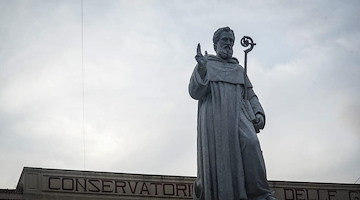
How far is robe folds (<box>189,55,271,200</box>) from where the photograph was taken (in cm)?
1869

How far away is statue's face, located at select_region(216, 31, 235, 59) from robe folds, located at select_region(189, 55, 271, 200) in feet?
0.54

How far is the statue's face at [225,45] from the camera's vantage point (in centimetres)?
2025

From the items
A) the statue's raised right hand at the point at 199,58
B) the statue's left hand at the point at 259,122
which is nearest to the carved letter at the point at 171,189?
the statue's left hand at the point at 259,122

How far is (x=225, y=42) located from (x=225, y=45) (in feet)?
0.22

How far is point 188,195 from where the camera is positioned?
146 feet

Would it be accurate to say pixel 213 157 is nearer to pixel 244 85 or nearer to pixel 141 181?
pixel 244 85

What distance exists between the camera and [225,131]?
752 inches

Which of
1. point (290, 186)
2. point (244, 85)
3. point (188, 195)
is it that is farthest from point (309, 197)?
point (244, 85)

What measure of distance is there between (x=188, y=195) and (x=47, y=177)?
6.89m

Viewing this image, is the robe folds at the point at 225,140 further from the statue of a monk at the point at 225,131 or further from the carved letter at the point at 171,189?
the carved letter at the point at 171,189

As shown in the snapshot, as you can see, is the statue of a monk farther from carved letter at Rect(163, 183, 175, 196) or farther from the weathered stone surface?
carved letter at Rect(163, 183, 175, 196)

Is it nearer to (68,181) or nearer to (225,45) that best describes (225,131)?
(225,45)

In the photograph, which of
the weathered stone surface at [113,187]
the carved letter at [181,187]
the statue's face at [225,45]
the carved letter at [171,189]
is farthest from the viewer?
the carved letter at [181,187]

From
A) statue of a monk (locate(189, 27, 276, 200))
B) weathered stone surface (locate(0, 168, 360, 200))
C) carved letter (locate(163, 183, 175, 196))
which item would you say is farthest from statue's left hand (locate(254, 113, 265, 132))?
carved letter (locate(163, 183, 175, 196))
